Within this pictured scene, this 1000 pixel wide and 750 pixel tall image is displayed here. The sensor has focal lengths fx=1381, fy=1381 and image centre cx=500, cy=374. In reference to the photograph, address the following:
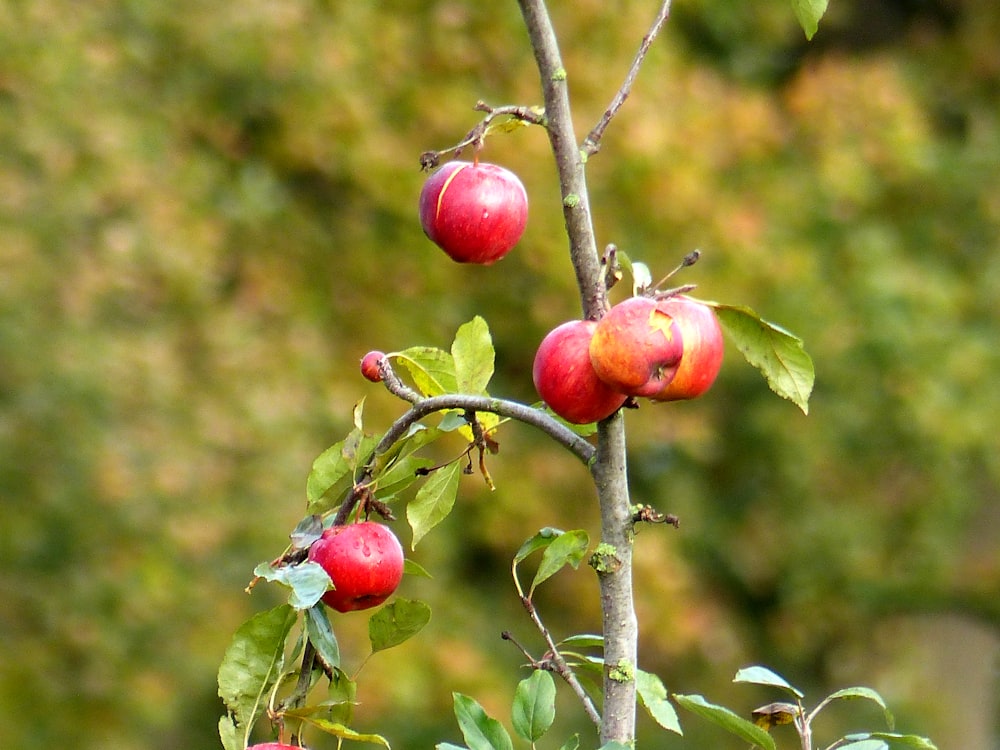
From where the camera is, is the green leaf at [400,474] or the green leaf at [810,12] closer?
the green leaf at [810,12]

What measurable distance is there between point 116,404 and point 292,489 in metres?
A: 0.72

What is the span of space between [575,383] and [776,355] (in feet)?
0.50

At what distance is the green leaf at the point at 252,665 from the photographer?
1.05 m

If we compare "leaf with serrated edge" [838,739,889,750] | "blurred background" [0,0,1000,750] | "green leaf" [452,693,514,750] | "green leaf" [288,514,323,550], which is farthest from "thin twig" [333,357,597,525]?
"blurred background" [0,0,1000,750]

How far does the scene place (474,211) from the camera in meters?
1.09

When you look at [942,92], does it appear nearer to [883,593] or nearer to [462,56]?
[883,593]

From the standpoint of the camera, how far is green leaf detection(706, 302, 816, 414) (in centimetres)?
98

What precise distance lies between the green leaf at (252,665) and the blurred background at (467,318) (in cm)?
288

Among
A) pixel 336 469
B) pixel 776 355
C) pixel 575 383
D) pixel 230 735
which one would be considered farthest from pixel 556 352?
pixel 230 735

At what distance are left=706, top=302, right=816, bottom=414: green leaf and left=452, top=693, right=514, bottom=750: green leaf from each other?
0.34 meters

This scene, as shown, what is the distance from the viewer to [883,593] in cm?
710

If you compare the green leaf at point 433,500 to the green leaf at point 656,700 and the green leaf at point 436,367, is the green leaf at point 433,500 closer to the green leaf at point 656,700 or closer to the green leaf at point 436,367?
the green leaf at point 436,367

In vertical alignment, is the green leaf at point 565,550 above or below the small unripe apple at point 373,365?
below

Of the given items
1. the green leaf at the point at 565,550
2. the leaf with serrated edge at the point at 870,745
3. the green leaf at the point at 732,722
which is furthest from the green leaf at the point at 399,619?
the leaf with serrated edge at the point at 870,745
